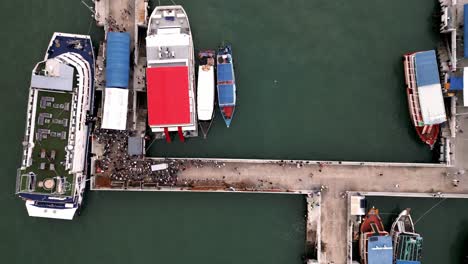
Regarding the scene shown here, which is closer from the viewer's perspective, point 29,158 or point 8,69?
point 29,158

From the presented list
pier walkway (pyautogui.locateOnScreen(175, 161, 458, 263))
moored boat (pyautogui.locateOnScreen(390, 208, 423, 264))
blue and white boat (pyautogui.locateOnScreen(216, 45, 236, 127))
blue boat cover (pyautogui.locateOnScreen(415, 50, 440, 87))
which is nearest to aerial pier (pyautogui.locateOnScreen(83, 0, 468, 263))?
pier walkway (pyautogui.locateOnScreen(175, 161, 458, 263))

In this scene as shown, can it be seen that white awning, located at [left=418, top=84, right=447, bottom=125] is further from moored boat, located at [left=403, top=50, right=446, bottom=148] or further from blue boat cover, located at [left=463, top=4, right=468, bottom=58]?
blue boat cover, located at [left=463, top=4, right=468, bottom=58]

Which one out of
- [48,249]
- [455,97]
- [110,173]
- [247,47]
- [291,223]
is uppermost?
[247,47]

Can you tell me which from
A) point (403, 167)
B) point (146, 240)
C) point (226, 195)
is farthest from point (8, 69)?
point (403, 167)

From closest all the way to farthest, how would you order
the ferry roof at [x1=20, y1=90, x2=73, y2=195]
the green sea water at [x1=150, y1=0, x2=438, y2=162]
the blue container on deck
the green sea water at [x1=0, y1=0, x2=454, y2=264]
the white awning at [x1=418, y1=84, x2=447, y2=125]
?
the ferry roof at [x1=20, y1=90, x2=73, y2=195], the white awning at [x1=418, y1=84, x2=447, y2=125], the blue container on deck, the green sea water at [x1=0, y1=0, x2=454, y2=264], the green sea water at [x1=150, y1=0, x2=438, y2=162]

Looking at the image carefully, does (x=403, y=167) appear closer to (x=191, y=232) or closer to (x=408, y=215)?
(x=408, y=215)

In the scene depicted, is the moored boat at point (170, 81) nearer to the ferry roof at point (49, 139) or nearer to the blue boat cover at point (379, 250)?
the ferry roof at point (49, 139)
